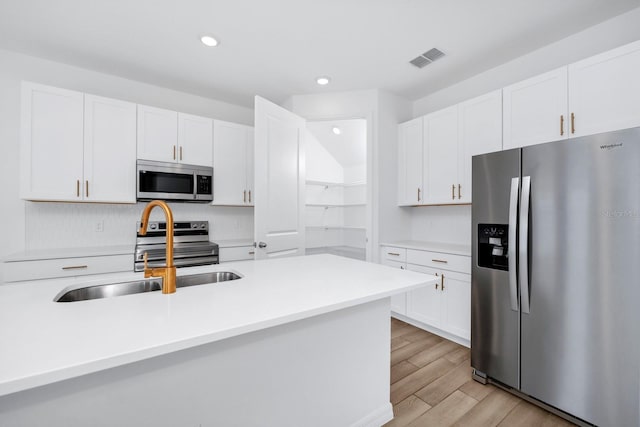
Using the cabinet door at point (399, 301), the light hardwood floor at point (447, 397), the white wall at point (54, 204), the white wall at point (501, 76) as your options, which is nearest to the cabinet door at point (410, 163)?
the white wall at point (501, 76)

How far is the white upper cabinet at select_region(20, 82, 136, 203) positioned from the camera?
241 cm

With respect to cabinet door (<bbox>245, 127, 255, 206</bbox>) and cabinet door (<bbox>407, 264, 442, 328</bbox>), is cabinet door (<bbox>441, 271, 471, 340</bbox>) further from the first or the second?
cabinet door (<bbox>245, 127, 255, 206</bbox>)

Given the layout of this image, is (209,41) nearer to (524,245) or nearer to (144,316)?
(144,316)

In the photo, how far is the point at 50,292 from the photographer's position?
1147mm

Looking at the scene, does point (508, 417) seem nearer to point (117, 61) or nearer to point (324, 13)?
point (324, 13)

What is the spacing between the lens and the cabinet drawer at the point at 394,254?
120 inches

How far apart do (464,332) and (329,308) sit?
2.08 meters

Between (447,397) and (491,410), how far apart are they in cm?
25

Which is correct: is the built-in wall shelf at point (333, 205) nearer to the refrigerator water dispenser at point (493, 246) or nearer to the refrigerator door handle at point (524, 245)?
the refrigerator water dispenser at point (493, 246)

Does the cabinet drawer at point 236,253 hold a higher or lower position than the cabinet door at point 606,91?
lower

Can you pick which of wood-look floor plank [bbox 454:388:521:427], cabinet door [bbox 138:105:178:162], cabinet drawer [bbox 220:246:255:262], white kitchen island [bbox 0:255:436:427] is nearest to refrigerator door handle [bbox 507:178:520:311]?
wood-look floor plank [bbox 454:388:521:427]

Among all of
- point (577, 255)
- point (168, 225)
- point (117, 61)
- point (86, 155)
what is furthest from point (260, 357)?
point (117, 61)

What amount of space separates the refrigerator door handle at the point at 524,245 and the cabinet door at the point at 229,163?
9.10 ft

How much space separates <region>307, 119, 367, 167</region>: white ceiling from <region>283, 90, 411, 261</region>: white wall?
2.91 feet
